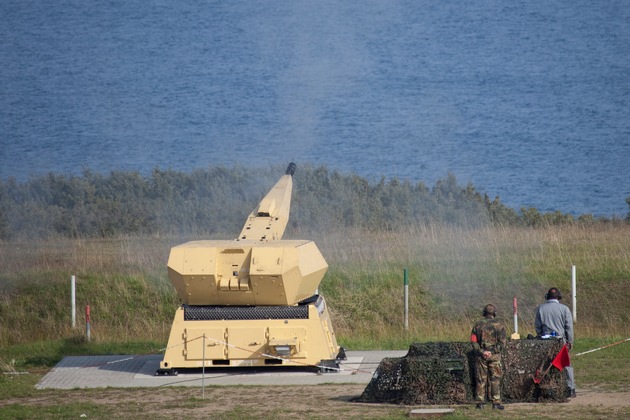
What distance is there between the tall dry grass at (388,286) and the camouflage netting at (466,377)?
6.53 meters

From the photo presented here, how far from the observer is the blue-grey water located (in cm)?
5144

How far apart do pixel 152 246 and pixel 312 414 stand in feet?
57.8

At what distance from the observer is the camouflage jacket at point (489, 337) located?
1623 cm

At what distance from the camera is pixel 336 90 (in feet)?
216

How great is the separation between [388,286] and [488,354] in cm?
1116

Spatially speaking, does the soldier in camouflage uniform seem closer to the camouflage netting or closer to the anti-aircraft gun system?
the camouflage netting

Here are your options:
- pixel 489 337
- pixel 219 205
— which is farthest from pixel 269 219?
pixel 219 205

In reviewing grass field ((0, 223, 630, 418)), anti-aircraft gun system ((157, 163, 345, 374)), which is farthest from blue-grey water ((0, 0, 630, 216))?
anti-aircraft gun system ((157, 163, 345, 374))

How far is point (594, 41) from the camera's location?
88.4m

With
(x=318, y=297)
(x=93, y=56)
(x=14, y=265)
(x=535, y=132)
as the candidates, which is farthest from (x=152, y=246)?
(x=535, y=132)

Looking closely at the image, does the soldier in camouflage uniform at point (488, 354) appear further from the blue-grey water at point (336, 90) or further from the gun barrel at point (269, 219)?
the blue-grey water at point (336, 90)

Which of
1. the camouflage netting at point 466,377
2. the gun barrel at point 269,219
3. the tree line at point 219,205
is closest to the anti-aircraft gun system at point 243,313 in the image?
the gun barrel at point 269,219

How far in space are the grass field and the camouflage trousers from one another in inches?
126

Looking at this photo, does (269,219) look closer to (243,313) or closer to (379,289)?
(243,313)
